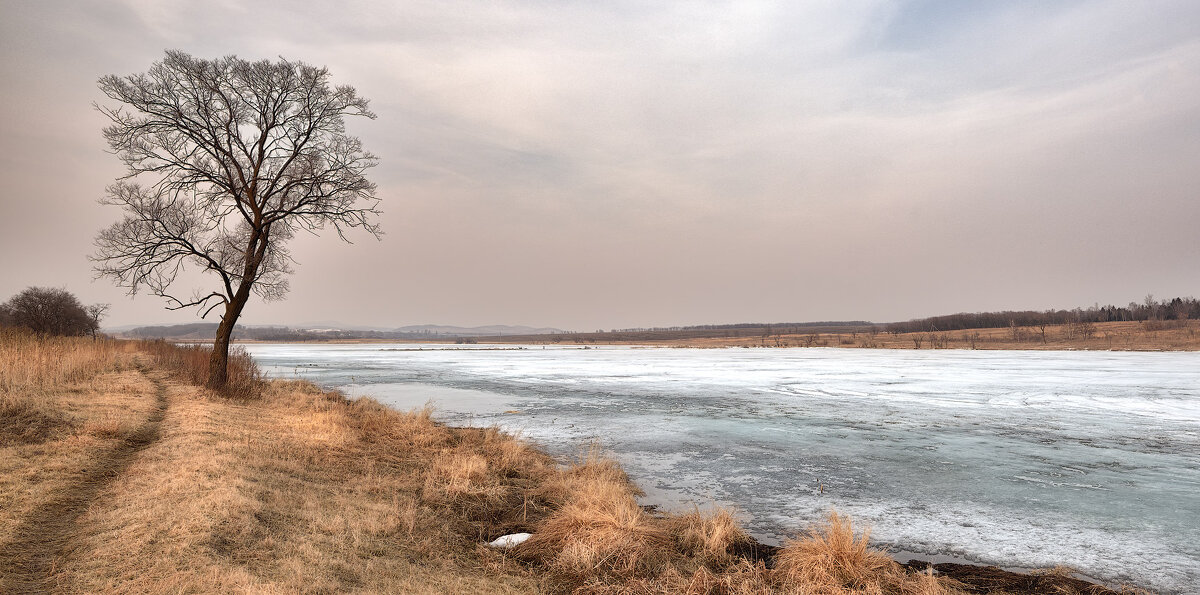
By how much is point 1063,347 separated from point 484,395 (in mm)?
59087

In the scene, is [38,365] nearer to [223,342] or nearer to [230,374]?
[223,342]

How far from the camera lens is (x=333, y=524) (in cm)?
602

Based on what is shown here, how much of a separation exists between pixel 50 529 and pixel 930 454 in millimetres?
11795

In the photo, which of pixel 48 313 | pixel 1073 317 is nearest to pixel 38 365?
pixel 48 313

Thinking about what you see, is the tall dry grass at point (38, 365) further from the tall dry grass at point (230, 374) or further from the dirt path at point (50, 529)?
the dirt path at point (50, 529)

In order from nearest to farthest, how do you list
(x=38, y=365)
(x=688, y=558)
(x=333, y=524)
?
(x=688, y=558) → (x=333, y=524) → (x=38, y=365)

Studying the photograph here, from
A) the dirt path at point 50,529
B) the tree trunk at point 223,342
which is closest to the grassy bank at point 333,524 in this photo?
the dirt path at point 50,529

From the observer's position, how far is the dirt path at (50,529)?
4.30 meters

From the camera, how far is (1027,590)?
16.3 ft

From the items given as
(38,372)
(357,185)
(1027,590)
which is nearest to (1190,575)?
(1027,590)

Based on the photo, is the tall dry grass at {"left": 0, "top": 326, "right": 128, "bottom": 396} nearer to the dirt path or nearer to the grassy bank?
the grassy bank

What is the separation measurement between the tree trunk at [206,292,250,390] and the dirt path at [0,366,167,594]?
6759 millimetres

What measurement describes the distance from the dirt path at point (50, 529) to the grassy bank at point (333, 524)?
0.06 ft

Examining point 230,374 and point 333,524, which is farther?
point 230,374
